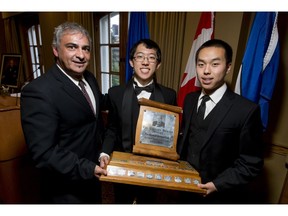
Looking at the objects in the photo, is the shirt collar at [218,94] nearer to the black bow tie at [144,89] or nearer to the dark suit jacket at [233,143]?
the dark suit jacket at [233,143]

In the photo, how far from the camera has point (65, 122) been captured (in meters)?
1.21

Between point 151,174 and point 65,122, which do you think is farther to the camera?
point 65,122

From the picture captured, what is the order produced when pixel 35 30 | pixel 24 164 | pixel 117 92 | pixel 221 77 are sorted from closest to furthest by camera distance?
pixel 221 77, pixel 117 92, pixel 24 164, pixel 35 30

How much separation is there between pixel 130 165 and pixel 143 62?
82 centimetres

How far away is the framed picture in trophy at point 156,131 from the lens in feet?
4.08

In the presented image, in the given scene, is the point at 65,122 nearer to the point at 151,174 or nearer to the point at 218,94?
the point at 151,174

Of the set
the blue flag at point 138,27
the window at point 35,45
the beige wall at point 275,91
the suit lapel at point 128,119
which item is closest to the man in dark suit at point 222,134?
the suit lapel at point 128,119

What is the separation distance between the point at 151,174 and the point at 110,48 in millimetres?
3317

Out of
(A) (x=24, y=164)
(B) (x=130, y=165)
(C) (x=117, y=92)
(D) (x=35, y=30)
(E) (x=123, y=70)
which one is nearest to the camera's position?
(B) (x=130, y=165)

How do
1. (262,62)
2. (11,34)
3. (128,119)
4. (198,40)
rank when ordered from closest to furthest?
(128,119)
(262,62)
(198,40)
(11,34)

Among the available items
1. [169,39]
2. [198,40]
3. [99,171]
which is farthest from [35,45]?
[99,171]
